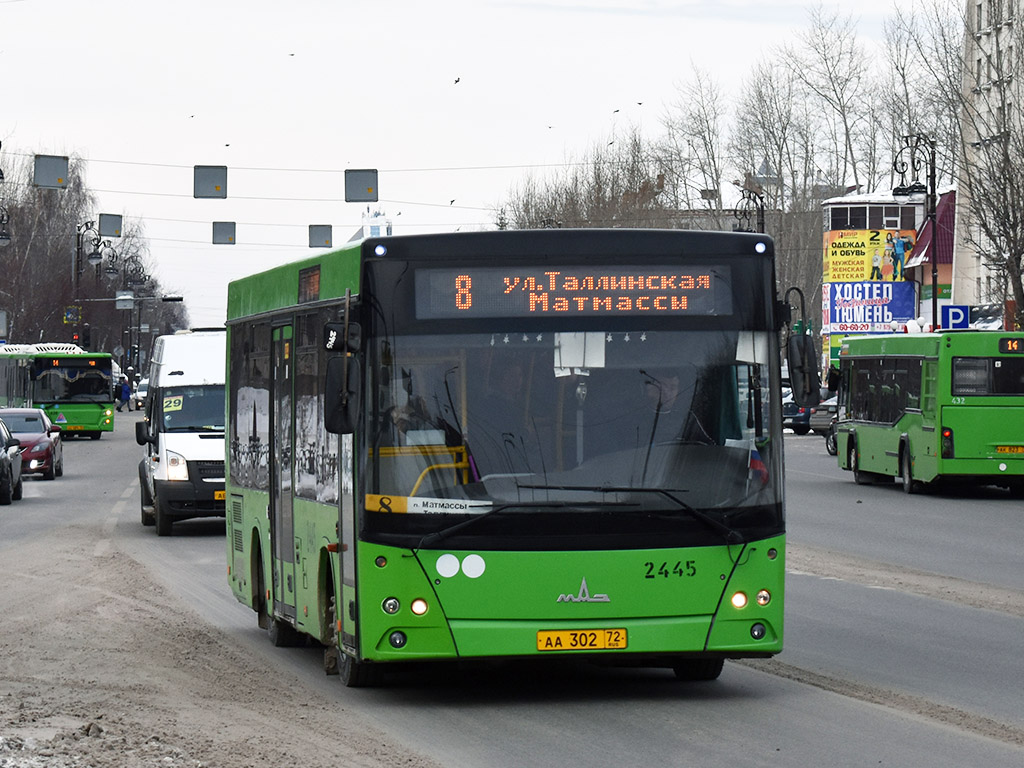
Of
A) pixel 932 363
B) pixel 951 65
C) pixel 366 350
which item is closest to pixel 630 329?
pixel 366 350

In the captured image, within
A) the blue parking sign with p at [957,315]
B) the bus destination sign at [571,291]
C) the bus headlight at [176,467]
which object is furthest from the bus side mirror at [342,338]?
the blue parking sign with p at [957,315]

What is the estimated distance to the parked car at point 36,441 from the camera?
40.2 metres

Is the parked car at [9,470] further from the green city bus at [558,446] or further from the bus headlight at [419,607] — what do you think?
the bus headlight at [419,607]

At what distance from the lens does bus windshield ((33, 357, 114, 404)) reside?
67.9 m

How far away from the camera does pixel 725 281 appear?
10.4 meters

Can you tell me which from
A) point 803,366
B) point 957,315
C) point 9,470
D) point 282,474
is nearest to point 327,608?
point 282,474

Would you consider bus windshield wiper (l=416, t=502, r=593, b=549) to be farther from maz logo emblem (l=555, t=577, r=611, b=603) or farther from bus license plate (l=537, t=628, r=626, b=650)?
bus license plate (l=537, t=628, r=626, b=650)

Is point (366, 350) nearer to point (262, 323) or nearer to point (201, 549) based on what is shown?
point (262, 323)

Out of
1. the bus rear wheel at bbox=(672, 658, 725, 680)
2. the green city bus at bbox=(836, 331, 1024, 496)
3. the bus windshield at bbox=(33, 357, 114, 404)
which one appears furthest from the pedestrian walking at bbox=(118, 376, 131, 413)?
the bus rear wheel at bbox=(672, 658, 725, 680)

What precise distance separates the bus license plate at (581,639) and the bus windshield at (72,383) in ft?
195

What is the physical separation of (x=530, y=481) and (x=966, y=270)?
234ft

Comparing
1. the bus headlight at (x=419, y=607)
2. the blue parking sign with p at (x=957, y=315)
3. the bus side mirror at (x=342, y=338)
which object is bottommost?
the bus headlight at (x=419, y=607)

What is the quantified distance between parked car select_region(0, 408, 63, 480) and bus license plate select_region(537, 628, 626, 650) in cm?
3171

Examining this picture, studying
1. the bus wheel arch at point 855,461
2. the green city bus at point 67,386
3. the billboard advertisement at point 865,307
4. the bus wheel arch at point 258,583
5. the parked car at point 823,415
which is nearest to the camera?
the bus wheel arch at point 258,583
